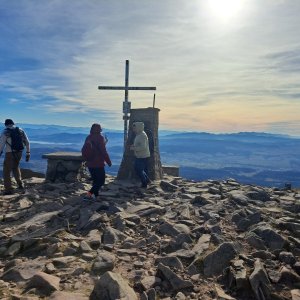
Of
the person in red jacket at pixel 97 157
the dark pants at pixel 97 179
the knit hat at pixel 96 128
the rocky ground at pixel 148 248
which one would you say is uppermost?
the knit hat at pixel 96 128

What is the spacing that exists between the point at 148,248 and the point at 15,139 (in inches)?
342

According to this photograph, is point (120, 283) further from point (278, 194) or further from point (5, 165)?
point (278, 194)

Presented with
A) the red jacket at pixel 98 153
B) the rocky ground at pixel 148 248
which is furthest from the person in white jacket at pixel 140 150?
the red jacket at pixel 98 153

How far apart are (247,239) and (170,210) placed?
10.6ft

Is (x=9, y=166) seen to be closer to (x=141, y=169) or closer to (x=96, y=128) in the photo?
(x=96, y=128)

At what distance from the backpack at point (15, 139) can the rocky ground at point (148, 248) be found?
2.22m

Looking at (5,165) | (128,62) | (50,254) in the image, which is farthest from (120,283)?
(128,62)

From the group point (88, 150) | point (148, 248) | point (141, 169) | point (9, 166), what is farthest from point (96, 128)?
point (148, 248)

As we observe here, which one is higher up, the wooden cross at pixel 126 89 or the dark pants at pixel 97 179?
the wooden cross at pixel 126 89

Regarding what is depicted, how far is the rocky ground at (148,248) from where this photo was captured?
6457 mm

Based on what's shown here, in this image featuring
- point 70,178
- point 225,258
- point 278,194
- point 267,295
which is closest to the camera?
point 267,295

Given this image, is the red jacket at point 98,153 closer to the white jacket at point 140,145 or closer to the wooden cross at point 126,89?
the white jacket at point 140,145

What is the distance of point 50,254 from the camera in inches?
311

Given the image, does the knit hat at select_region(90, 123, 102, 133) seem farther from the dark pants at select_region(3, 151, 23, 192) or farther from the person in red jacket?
the dark pants at select_region(3, 151, 23, 192)
